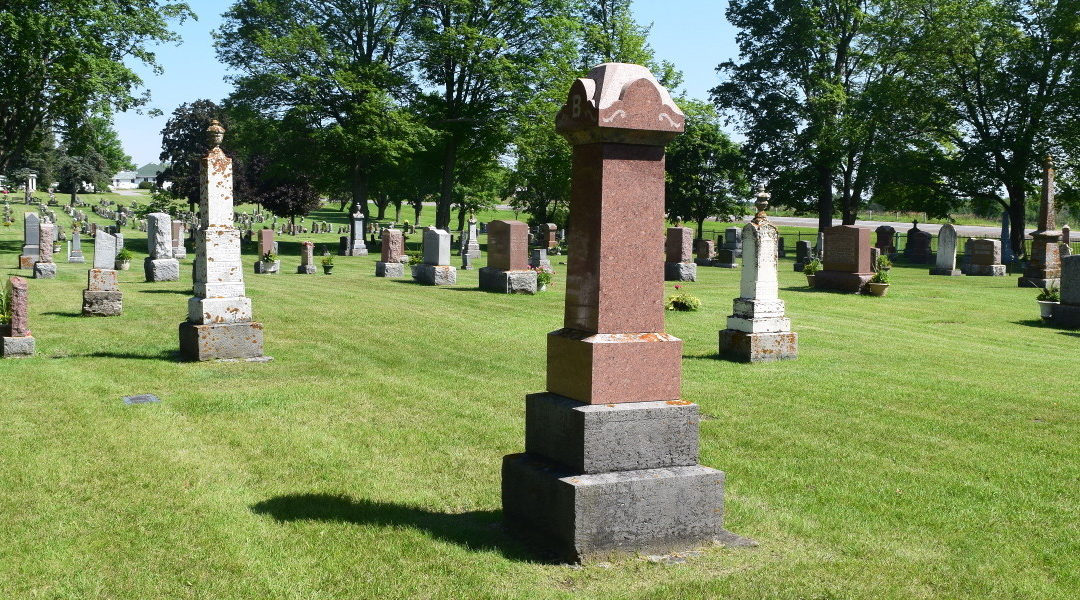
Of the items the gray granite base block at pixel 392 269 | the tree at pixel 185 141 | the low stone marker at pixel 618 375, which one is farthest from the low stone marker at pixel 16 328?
the tree at pixel 185 141

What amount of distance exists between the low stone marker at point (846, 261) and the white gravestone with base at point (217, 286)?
55.6 ft

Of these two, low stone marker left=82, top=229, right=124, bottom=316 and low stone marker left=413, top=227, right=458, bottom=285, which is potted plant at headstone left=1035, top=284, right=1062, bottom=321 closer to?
low stone marker left=413, top=227, right=458, bottom=285

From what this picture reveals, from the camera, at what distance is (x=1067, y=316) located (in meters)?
18.1

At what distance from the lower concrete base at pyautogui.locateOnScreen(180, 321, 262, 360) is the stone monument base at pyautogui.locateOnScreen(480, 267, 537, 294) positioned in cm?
1061

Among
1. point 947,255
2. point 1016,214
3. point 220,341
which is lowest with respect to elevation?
point 220,341

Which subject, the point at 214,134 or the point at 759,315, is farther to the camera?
the point at 759,315

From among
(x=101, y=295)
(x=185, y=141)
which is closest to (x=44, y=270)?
(x=101, y=295)

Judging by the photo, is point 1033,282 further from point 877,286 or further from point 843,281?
point 843,281

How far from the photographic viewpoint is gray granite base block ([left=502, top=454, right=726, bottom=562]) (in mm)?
5172

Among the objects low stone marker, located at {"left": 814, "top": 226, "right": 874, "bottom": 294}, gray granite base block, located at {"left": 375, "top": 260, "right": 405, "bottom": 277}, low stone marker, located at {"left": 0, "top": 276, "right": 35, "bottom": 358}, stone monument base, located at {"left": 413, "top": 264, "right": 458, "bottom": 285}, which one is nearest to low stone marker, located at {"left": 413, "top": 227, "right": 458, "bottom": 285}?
stone monument base, located at {"left": 413, "top": 264, "right": 458, "bottom": 285}

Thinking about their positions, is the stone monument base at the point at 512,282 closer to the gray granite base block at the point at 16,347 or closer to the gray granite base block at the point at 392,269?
the gray granite base block at the point at 392,269

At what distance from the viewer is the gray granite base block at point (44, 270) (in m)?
24.1

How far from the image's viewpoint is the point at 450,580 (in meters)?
4.87

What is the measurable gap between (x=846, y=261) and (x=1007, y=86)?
23170mm
